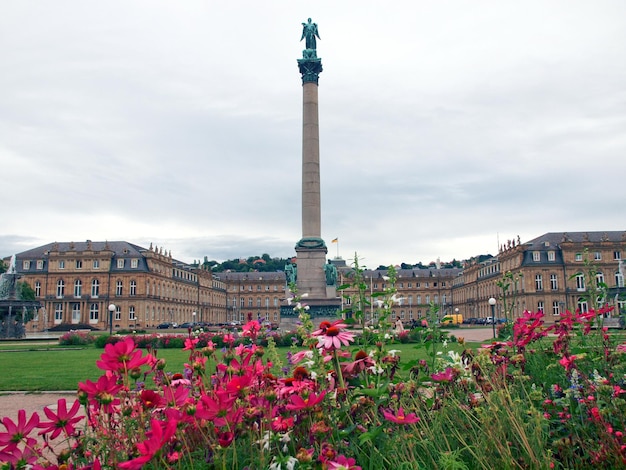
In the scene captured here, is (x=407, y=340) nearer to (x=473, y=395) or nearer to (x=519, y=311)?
(x=473, y=395)

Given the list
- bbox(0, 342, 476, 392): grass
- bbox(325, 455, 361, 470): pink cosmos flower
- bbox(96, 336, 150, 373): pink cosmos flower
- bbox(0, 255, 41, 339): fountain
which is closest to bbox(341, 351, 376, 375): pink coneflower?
bbox(325, 455, 361, 470): pink cosmos flower

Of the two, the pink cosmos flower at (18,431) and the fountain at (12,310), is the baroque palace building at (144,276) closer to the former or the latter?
the fountain at (12,310)

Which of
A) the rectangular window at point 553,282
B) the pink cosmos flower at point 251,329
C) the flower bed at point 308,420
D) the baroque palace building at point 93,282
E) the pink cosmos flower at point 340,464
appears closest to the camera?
the pink cosmos flower at point 340,464

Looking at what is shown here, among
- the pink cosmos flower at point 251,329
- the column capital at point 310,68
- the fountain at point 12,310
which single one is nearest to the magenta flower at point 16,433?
the pink cosmos flower at point 251,329

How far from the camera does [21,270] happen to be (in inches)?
3716

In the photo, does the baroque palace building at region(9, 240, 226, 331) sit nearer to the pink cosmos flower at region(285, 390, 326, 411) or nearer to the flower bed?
the flower bed

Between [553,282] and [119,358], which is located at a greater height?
[553,282]

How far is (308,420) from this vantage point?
366 cm

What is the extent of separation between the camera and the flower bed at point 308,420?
3094 mm

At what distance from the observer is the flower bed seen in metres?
3.09

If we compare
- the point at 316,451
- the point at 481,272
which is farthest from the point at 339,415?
the point at 481,272

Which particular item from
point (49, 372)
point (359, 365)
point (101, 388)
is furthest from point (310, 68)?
point (101, 388)

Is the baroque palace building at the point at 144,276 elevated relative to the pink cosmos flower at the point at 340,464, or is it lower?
elevated

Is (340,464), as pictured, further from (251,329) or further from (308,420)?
(251,329)
